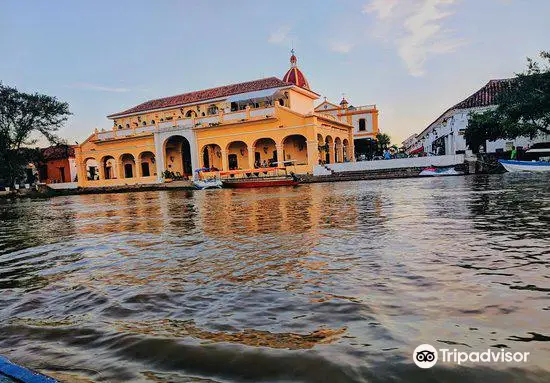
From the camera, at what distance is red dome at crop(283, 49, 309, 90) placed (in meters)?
43.7

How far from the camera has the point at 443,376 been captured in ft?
7.38

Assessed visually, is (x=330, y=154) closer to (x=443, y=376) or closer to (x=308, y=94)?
(x=308, y=94)

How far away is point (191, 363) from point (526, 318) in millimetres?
2273

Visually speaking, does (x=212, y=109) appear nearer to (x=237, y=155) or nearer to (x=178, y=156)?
(x=237, y=155)

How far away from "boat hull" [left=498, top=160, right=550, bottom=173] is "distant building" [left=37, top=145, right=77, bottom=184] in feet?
148

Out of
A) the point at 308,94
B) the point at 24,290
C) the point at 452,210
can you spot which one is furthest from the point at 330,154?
the point at 24,290

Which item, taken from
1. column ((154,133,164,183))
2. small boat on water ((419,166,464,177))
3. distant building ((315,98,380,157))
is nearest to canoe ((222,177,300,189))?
Answer: small boat on water ((419,166,464,177))

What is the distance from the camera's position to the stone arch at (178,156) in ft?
133

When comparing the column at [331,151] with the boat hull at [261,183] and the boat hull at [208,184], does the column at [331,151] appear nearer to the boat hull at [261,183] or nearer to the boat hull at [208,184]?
the boat hull at [261,183]

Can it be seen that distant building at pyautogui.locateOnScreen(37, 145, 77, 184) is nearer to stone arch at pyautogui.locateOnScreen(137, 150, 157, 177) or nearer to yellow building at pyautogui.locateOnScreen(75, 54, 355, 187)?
yellow building at pyautogui.locateOnScreen(75, 54, 355, 187)

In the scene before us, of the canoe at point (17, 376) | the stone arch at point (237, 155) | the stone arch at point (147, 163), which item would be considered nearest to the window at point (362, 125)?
the stone arch at point (237, 155)

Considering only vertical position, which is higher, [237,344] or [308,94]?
[308,94]

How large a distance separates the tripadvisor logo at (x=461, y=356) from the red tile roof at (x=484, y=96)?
37091 mm

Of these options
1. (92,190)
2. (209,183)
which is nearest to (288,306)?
(209,183)
